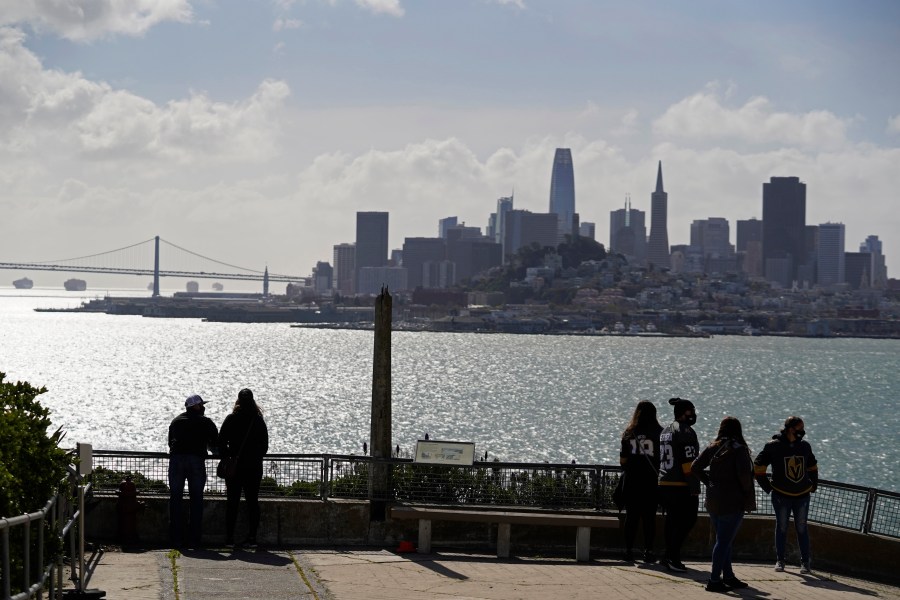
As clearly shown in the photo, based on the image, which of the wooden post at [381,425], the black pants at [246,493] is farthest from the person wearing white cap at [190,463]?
the wooden post at [381,425]

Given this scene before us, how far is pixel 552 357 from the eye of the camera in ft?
488

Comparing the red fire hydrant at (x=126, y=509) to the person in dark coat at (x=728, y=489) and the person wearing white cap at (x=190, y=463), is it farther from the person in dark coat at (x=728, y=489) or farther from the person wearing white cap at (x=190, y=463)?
the person in dark coat at (x=728, y=489)

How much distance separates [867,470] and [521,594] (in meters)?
45.0

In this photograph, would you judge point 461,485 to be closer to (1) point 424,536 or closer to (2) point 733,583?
(1) point 424,536

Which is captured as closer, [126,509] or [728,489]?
[728,489]

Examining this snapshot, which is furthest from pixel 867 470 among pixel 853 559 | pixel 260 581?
pixel 260 581

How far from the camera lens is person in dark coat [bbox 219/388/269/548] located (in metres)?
11.5

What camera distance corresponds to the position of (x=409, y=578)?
10273mm

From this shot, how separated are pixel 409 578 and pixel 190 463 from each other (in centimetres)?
242

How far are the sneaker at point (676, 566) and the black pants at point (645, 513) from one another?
0.30 m

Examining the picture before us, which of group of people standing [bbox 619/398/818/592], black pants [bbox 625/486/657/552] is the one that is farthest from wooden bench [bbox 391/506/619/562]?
group of people standing [bbox 619/398/818/592]

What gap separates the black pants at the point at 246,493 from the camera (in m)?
11.5

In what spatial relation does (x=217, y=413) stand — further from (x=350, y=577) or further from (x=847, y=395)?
(x=350, y=577)

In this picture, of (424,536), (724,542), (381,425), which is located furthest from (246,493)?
(724,542)
